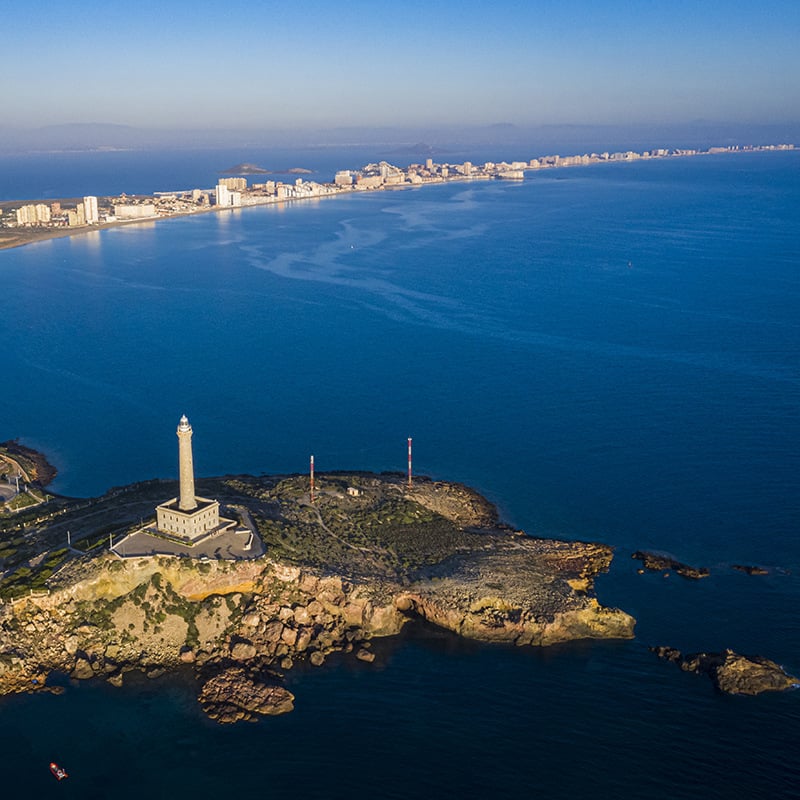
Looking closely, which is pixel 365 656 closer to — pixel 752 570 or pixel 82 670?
pixel 82 670

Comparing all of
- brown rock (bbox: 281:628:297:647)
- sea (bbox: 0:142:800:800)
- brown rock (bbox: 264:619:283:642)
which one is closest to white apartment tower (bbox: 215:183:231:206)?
sea (bbox: 0:142:800:800)

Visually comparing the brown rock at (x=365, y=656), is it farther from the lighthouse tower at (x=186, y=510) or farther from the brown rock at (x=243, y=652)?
the lighthouse tower at (x=186, y=510)

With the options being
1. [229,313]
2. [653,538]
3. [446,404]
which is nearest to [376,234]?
[229,313]

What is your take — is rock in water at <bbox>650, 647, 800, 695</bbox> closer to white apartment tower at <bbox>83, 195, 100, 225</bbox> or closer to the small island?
the small island

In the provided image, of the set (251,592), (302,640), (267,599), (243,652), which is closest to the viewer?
(243,652)

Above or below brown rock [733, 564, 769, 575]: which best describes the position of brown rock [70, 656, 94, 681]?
below

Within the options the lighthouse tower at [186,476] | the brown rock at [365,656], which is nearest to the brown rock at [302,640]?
the brown rock at [365,656]

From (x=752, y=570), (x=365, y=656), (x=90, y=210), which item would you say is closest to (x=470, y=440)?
(x=752, y=570)
